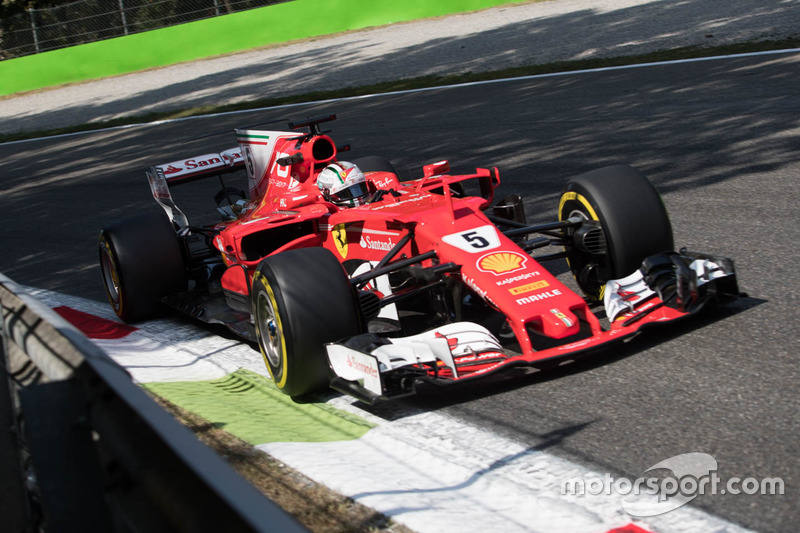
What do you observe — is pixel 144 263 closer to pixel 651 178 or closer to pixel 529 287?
pixel 529 287

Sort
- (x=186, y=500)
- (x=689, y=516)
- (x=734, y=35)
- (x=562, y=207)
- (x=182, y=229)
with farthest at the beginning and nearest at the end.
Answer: (x=734, y=35), (x=182, y=229), (x=562, y=207), (x=689, y=516), (x=186, y=500)

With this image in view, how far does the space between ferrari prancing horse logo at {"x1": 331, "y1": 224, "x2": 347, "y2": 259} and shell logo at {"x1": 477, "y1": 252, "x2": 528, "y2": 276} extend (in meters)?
1.22

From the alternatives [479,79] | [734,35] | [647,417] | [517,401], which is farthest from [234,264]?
[734,35]

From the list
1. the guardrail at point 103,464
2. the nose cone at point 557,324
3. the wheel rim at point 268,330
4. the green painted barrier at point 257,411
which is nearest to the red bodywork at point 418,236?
the nose cone at point 557,324

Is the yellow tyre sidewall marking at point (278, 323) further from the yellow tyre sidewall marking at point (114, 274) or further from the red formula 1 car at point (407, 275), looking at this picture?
the yellow tyre sidewall marking at point (114, 274)

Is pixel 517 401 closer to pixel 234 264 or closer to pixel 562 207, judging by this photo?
pixel 562 207

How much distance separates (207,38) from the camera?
26.1 m

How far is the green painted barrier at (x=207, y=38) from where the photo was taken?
24250mm

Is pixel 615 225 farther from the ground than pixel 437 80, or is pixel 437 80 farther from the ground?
pixel 437 80

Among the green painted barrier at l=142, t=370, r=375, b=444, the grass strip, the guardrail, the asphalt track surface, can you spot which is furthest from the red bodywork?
the grass strip

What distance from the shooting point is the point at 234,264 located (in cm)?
614

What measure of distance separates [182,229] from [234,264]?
100cm

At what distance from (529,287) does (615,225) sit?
2.48 ft

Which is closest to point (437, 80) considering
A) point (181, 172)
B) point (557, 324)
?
point (181, 172)
